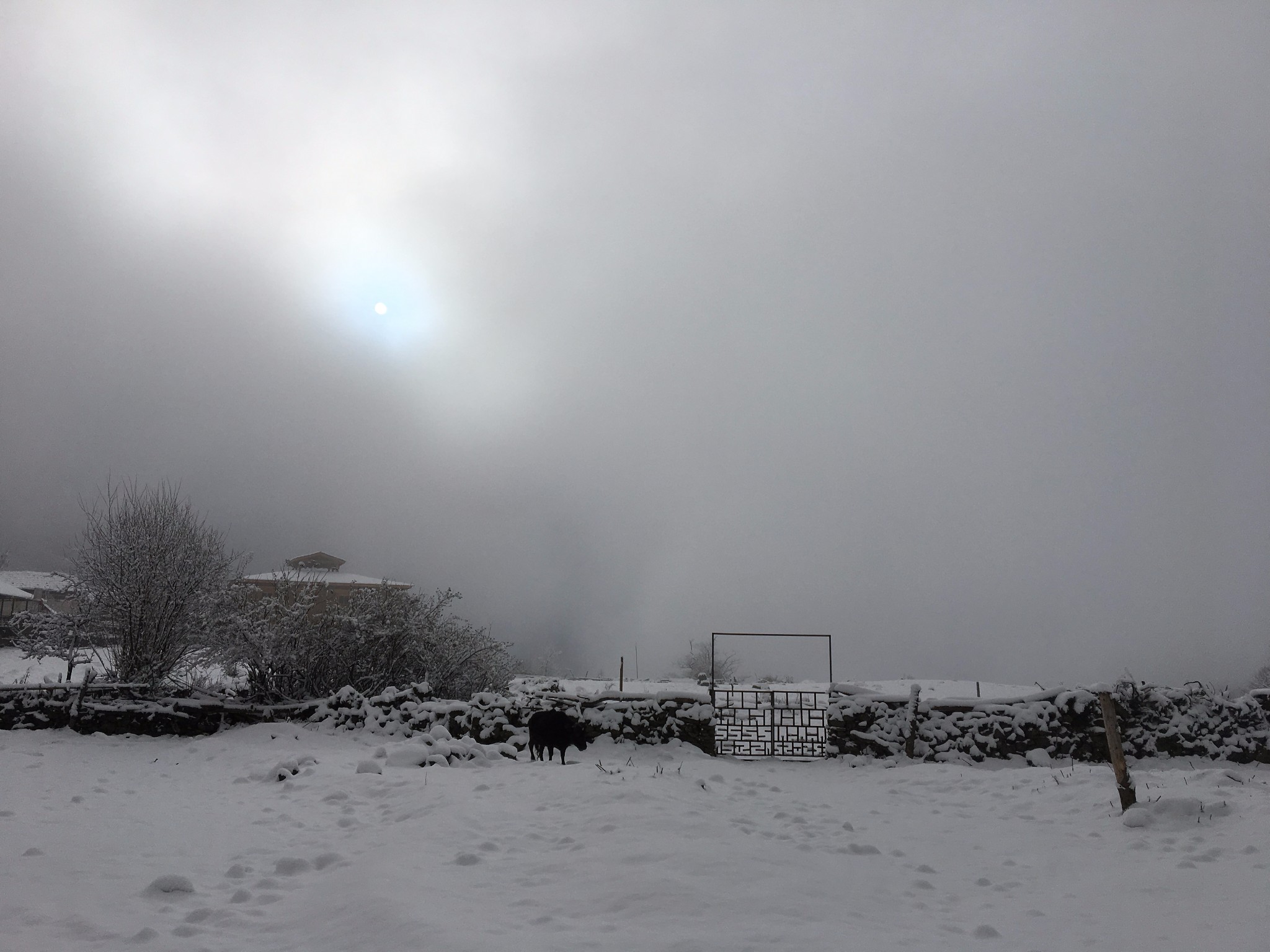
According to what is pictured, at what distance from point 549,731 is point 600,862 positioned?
19.4 ft

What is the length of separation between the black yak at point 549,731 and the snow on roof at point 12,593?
205 feet

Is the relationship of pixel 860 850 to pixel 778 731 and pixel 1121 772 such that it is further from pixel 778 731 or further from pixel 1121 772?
pixel 778 731

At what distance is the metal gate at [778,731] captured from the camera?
1341cm

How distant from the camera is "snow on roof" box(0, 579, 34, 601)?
183 feet

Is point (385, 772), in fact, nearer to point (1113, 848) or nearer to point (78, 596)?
point (1113, 848)

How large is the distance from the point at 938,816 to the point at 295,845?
7318 mm

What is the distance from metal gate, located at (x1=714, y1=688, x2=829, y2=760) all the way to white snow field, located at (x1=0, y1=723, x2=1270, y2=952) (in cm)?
313

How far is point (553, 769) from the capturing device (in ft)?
32.4

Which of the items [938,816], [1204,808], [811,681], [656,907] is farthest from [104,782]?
[811,681]

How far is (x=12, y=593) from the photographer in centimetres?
5656

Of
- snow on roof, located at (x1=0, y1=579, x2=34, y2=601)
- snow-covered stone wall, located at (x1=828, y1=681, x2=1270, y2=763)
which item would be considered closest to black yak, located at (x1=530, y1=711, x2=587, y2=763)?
snow-covered stone wall, located at (x1=828, y1=681, x2=1270, y2=763)

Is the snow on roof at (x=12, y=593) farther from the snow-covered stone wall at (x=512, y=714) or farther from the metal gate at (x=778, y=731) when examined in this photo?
the metal gate at (x=778, y=731)

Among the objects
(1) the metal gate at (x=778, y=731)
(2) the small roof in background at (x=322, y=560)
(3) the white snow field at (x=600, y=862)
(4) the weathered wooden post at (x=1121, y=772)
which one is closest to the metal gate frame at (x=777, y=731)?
(1) the metal gate at (x=778, y=731)

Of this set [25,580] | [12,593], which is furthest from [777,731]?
[25,580]
